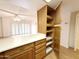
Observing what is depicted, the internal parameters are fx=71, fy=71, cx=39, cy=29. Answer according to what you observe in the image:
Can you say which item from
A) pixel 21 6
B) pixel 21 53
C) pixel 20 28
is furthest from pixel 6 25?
pixel 21 53

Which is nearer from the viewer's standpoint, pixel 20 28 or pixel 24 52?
pixel 24 52

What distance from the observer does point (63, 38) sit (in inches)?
159

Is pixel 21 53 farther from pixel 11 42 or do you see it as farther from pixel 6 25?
pixel 6 25

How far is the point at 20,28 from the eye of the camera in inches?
85.4

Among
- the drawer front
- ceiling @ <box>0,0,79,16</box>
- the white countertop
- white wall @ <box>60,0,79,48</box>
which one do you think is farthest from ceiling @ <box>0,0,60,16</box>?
white wall @ <box>60,0,79,48</box>

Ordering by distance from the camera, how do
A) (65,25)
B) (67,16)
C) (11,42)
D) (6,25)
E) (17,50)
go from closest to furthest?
(17,50) < (11,42) < (6,25) < (67,16) < (65,25)

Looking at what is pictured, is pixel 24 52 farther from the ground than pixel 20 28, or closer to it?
closer to it

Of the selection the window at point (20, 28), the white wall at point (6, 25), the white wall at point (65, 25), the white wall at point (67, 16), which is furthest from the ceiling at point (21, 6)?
the white wall at point (65, 25)

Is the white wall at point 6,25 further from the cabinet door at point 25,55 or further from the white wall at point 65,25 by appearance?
the white wall at point 65,25

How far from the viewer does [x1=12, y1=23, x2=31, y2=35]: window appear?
2008mm

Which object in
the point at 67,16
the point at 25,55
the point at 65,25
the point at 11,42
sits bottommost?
the point at 25,55

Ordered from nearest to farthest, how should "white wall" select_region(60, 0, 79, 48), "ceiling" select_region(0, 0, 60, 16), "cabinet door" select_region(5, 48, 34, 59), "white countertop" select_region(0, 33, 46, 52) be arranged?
"white countertop" select_region(0, 33, 46, 52), "cabinet door" select_region(5, 48, 34, 59), "ceiling" select_region(0, 0, 60, 16), "white wall" select_region(60, 0, 79, 48)

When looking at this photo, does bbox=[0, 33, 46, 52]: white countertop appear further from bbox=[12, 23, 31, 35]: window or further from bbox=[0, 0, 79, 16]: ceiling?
bbox=[0, 0, 79, 16]: ceiling

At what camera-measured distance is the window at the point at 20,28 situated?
2008mm
